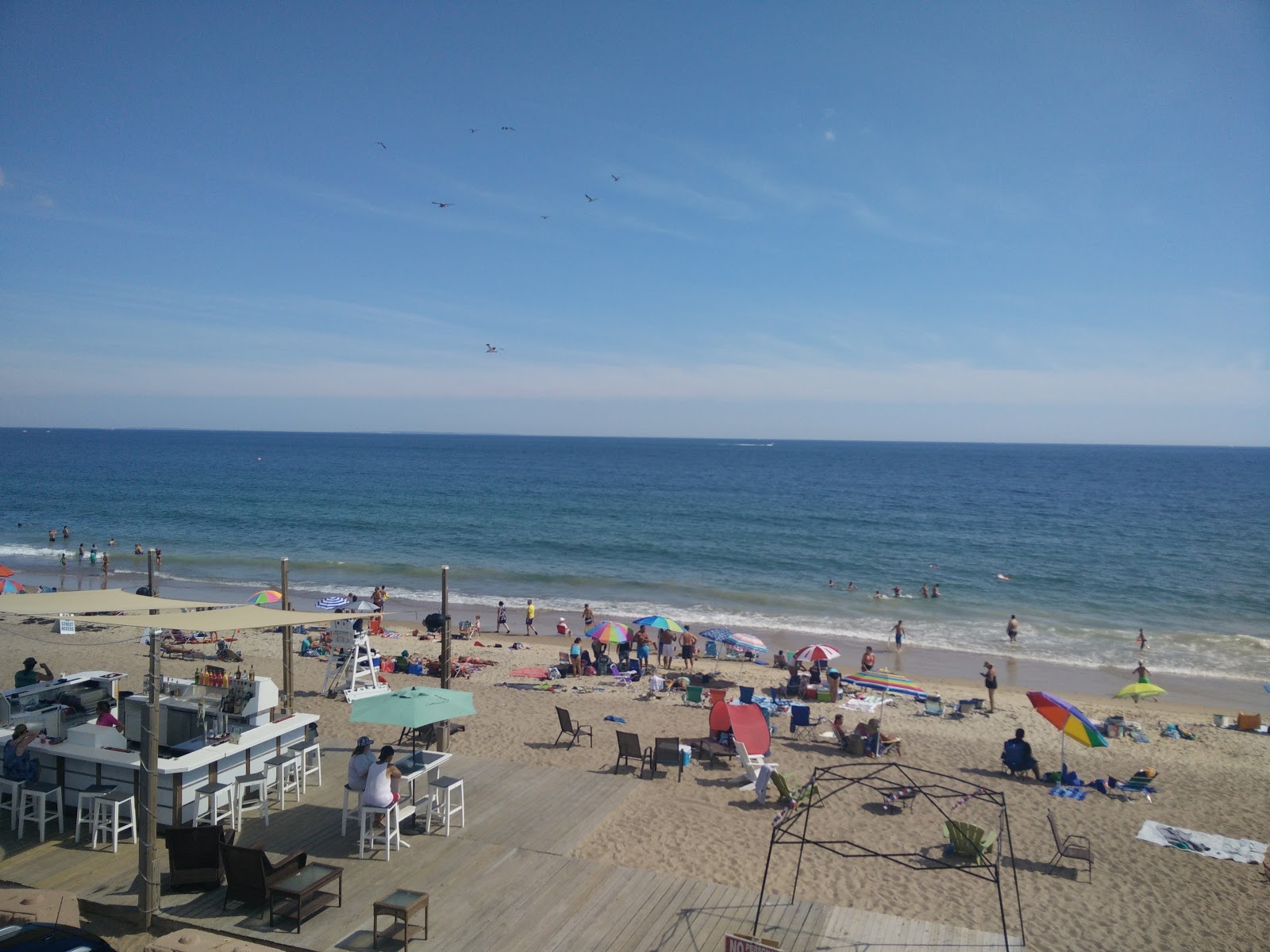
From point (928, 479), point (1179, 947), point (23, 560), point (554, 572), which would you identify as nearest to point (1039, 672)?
point (1179, 947)

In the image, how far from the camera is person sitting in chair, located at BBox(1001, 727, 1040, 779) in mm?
13320

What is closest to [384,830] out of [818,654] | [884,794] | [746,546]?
[884,794]

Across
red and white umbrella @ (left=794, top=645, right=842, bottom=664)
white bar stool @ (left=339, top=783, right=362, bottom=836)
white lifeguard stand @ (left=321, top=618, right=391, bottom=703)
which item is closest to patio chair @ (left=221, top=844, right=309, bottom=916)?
white bar stool @ (left=339, top=783, right=362, bottom=836)

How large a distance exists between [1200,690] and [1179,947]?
17.8m

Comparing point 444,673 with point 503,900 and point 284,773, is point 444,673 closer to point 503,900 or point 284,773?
point 284,773

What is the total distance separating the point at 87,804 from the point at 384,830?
310 cm

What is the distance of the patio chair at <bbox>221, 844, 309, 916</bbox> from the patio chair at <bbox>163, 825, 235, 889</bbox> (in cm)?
25

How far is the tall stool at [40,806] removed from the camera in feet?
26.3

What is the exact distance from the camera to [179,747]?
335 inches

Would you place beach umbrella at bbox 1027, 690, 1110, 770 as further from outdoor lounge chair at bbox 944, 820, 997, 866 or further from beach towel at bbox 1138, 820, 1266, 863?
outdoor lounge chair at bbox 944, 820, 997, 866

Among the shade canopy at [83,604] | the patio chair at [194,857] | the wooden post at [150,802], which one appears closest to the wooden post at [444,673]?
the shade canopy at [83,604]

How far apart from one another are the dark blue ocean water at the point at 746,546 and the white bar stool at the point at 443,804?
65.2ft

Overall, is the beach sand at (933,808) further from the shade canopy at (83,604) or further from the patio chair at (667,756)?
the shade canopy at (83,604)

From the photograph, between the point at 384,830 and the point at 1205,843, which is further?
the point at 1205,843
